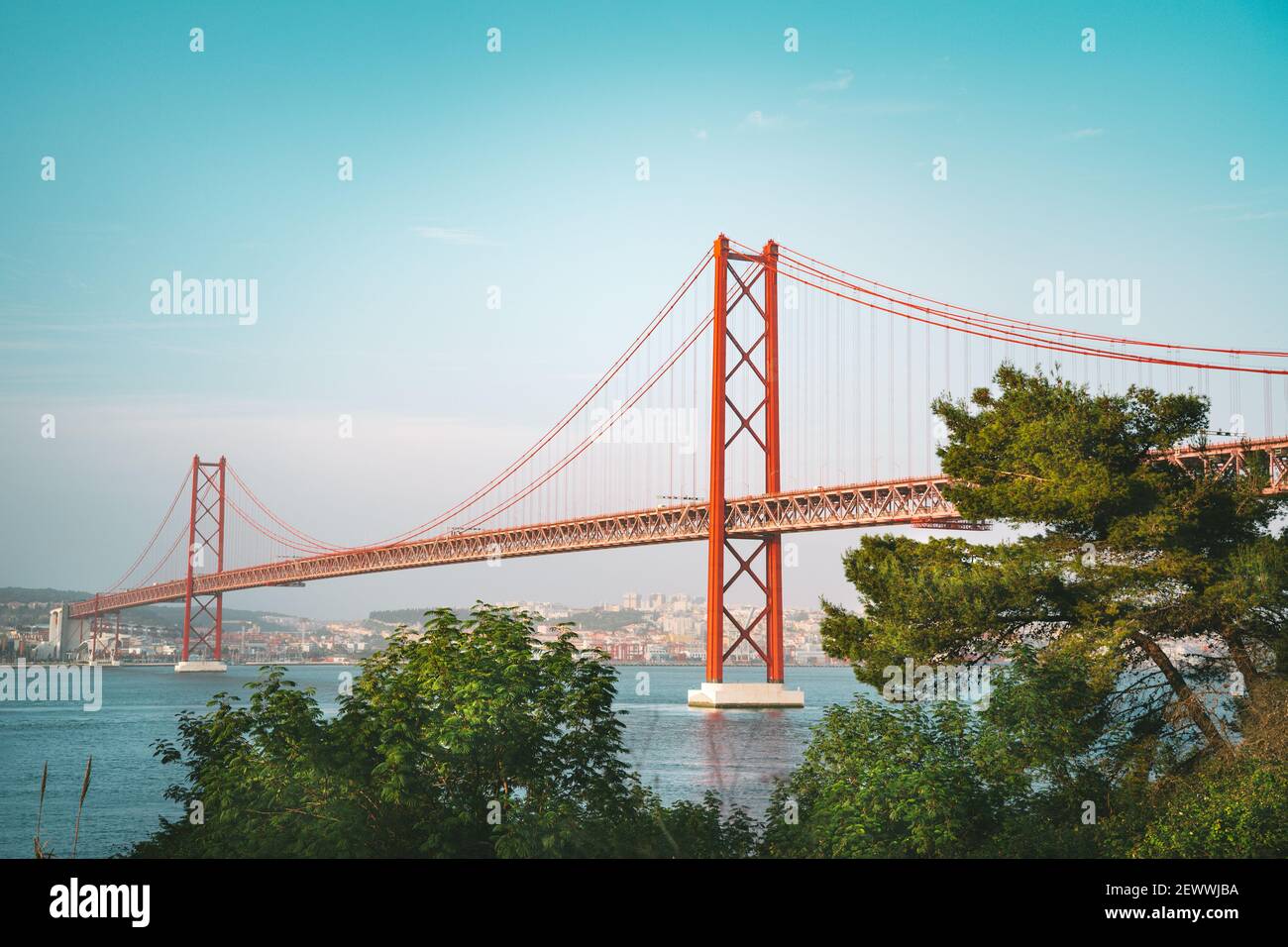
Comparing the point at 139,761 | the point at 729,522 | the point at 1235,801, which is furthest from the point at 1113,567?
the point at 729,522

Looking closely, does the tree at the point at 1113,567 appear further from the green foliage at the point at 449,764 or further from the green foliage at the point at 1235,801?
the green foliage at the point at 449,764

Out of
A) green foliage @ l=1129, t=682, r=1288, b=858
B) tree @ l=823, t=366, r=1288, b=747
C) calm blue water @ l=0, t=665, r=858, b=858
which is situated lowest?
calm blue water @ l=0, t=665, r=858, b=858

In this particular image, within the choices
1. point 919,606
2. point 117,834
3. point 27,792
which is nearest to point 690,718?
point 27,792

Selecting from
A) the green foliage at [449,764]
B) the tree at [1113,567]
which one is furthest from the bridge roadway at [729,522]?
the green foliage at [449,764]

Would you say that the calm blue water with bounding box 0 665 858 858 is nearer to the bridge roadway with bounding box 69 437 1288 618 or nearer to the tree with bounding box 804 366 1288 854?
the tree with bounding box 804 366 1288 854

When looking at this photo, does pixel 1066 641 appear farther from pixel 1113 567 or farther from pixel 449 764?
pixel 449 764

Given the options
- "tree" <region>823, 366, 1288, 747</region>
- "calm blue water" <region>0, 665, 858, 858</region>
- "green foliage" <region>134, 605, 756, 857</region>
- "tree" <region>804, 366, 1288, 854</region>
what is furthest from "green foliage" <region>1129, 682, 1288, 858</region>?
"green foliage" <region>134, 605, 756, 857</region>
